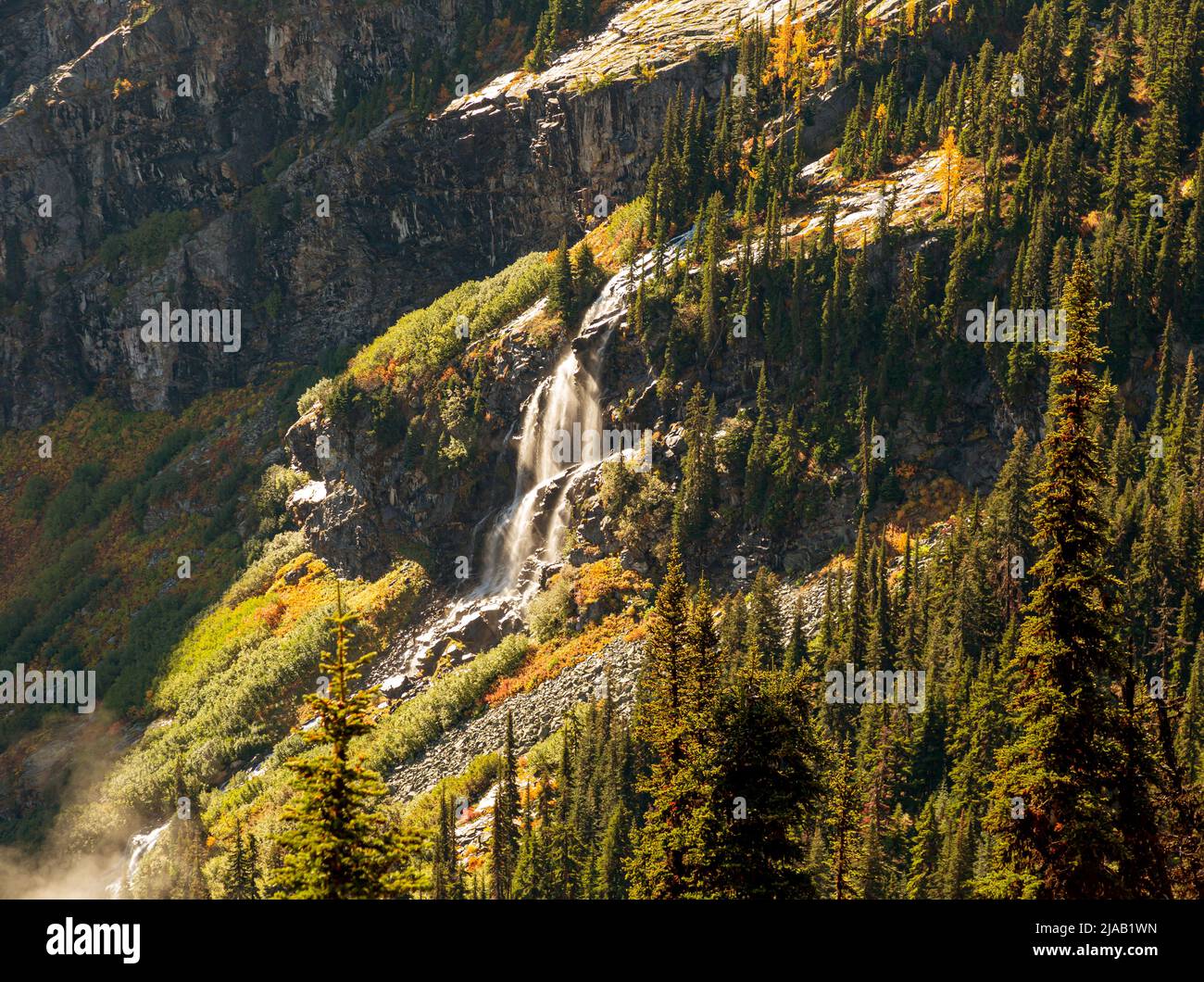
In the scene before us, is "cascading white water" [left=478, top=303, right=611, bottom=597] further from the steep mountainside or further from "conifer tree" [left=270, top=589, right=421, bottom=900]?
"conifer tree" [left=270, top=589, right=421, bottom=900]

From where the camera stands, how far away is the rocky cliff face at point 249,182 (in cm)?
14438

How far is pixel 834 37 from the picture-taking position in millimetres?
121125

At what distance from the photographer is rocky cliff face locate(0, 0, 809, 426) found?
474 ft

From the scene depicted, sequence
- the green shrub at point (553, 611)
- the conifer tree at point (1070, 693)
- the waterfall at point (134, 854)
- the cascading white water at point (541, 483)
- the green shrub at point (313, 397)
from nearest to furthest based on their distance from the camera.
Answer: the conifer tree at point (1070, 693) < the waterfall at point (134, 854) < the green shrub at point (553, 611) < the cascading white water at point (541, 483) < the green shrub at point (313, 397)

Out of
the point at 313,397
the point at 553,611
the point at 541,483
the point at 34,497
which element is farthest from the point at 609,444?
the point at 34,497

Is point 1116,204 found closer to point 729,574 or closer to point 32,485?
point 729,574

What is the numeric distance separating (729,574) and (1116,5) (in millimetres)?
60558

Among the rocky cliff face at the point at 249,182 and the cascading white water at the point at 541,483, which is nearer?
the cascading white water at the point at 541,483

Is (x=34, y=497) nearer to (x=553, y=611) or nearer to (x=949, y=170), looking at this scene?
(x=553, y=611)

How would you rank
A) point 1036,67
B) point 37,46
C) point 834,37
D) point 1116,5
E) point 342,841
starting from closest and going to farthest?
point 342,841
point 1036,67
point 1116,5
point 834,37
point 37,46

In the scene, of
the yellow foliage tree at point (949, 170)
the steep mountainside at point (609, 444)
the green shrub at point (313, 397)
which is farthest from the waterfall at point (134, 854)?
the yellow foliage tree at point (949, 170)

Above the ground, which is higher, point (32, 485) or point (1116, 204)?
point (1116, 204)

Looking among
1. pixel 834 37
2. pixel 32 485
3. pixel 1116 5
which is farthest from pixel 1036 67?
pixel 32 485

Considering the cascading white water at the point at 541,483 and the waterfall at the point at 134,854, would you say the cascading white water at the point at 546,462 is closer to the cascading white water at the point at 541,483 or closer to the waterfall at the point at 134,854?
the cascading white water at the point at 541,483
